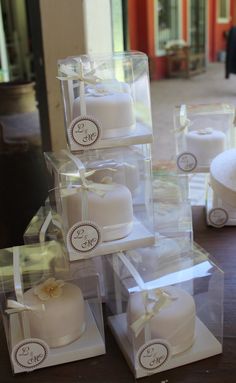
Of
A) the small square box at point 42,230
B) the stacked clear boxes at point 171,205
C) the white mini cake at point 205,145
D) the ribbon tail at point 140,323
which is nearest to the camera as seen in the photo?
the ribbon tail at point 140,323

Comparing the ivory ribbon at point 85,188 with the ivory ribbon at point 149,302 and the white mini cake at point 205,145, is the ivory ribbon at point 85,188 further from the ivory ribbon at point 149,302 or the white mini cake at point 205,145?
the white mini cake at point 205,145

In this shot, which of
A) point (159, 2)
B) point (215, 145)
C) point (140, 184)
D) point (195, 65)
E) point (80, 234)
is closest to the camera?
point (80, 234)

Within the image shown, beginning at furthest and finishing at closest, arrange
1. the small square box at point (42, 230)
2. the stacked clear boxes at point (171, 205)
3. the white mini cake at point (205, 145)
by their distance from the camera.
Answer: the white mini cake at point (205, 145) < the stacked clear boxes at point (171, 205) < the small square box at point (42, 230)

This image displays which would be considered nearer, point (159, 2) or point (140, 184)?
point (140, 184)

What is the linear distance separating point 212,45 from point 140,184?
7474mm

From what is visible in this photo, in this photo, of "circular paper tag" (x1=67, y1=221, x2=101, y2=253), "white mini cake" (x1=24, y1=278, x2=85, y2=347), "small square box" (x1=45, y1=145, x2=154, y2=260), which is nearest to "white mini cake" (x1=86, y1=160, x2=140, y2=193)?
"small square box" (x1=45, y1=145, x2=154, y2=260)

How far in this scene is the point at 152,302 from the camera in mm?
830

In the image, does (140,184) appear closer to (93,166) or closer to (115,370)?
(93,166)

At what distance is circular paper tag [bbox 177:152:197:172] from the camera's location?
1389mm

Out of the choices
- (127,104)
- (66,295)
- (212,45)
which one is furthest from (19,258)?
(212,45)

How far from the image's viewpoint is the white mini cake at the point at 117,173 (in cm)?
90

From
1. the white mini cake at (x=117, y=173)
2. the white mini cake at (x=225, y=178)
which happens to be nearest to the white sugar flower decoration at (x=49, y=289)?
the white mini cake at (x=117, y=173)

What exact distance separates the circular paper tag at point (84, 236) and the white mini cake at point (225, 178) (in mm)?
245

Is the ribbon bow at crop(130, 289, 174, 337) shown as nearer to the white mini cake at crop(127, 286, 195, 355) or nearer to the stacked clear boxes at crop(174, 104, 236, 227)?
the white mini cake at crop(127, 286, 195, 355)
